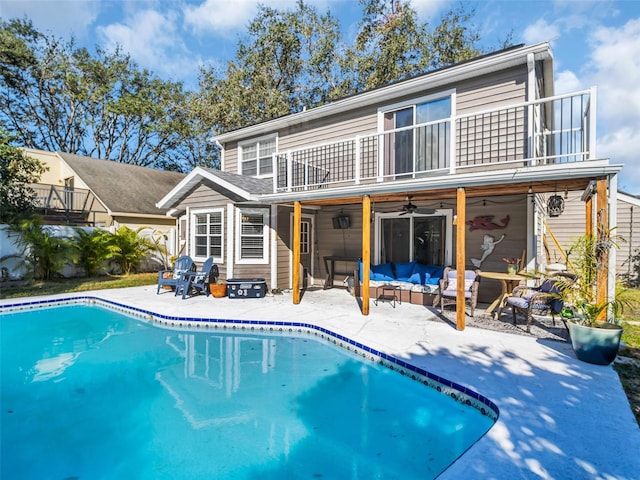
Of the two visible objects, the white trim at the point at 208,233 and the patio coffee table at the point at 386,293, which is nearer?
the patio coffee table at the point at 386,293

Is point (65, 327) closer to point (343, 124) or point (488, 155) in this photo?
point (343, 124)

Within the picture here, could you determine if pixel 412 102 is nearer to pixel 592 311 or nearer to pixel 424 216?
pixel 424 216

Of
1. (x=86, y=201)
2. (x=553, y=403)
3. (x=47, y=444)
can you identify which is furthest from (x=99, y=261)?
(x=553, y=403)

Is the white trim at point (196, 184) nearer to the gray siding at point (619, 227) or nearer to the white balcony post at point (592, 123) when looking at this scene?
the white balcony post at point (592, 123)

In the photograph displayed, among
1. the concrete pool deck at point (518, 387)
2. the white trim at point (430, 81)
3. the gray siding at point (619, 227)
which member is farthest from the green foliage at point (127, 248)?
the gray siding at point (619, 227)

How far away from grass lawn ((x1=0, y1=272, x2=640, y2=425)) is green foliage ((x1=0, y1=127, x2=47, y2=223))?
9.04 ft

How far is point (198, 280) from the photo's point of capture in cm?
1037

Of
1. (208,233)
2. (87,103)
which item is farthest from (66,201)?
(87,103)

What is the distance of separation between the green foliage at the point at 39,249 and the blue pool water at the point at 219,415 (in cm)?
648

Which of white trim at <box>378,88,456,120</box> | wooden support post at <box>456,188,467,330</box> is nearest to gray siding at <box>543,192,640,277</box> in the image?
white trim at <box>378,88,456,120</box>

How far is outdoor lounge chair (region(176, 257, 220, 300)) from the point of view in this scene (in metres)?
10.1

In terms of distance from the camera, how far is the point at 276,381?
5051 mm

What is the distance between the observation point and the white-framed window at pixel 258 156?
12.4 metres

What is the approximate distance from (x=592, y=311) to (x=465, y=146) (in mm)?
4507
